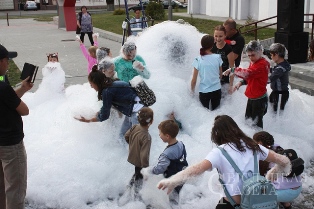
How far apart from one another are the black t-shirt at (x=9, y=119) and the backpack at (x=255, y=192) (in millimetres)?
1880

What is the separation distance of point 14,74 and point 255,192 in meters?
10.1

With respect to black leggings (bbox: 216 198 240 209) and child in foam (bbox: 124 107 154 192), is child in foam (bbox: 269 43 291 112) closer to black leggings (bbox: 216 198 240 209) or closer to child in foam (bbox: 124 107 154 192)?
child in foam (bbox: 124 107 154 192)

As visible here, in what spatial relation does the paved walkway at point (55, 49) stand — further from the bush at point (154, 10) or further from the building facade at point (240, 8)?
the building facade at point (240, 8)

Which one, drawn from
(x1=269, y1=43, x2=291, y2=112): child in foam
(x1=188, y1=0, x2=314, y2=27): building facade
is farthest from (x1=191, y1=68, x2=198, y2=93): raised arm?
(x1=188, y1=0, x2=314, y2=27): building facade

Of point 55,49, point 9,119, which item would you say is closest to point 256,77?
point 9,119

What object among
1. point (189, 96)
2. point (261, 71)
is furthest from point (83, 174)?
point (261, 71)

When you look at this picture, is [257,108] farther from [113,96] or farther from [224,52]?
[113,96]

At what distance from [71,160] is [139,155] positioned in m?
1.30

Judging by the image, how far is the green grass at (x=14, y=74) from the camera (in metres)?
10.6

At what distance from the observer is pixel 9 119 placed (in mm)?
3672

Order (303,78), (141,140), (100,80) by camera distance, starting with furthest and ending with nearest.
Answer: (303,78), (100,80), (141,140)

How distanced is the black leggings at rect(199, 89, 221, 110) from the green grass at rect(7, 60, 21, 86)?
606cm

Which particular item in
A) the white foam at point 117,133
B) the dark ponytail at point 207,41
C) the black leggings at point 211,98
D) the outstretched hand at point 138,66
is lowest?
the white foam at point 117,133

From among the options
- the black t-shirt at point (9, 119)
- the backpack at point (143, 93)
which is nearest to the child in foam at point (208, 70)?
the backpack at point (143, 93)
